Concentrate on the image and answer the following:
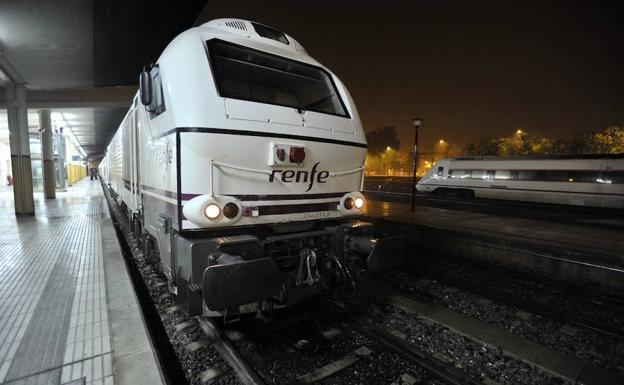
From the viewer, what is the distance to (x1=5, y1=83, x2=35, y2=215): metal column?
11297 mm

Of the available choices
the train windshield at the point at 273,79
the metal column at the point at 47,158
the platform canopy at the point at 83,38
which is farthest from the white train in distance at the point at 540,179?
the metal column at the point at 47,158

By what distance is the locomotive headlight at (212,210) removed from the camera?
3.14 meters

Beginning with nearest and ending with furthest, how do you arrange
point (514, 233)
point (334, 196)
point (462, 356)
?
point (462, 356) → point (334, 196) → point (514, 233)

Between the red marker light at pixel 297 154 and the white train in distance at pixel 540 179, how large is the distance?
17777 millimetres

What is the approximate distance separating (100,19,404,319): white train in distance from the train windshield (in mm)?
14

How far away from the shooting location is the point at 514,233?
9.12m

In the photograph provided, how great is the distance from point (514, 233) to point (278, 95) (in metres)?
8.00

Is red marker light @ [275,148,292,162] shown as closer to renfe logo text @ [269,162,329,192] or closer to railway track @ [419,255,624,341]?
renfe logo text @ [269,162,329,192]

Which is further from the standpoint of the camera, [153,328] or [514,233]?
[514,233]

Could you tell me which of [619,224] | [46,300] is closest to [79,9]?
[46,300]

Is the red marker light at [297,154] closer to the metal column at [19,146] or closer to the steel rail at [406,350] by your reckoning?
the steel rail at [406,350]

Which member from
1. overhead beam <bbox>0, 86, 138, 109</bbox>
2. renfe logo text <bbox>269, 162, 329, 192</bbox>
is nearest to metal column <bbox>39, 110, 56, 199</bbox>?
overhead beam <bbox>0, 86, 138, 109</bbox>

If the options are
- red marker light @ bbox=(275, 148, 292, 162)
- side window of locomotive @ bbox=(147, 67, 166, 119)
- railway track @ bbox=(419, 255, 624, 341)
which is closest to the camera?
red marker light @ bbox=(275, 148, 292, 162)

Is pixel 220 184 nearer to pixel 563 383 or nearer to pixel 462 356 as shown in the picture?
pixel 462 356
